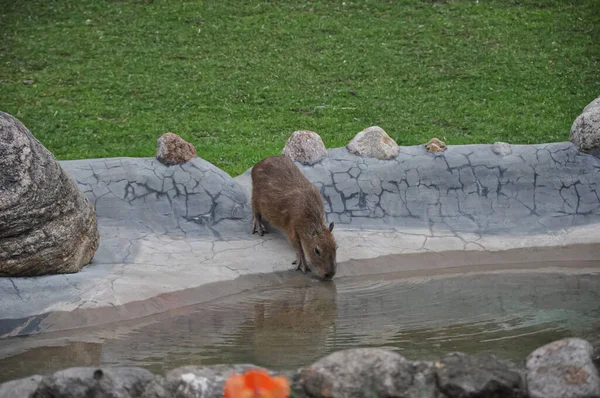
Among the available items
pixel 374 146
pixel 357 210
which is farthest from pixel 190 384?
pixel 374 146

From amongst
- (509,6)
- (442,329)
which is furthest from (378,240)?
(509,6)

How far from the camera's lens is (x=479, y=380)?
5.20 metres

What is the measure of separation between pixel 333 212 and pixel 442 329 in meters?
2.84

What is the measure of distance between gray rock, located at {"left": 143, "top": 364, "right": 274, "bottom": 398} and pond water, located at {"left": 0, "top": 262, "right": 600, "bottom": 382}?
1171mm

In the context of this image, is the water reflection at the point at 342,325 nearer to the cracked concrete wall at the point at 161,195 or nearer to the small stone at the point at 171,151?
the cracked concrete wall at the point at 161,195

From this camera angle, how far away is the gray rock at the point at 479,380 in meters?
5.18

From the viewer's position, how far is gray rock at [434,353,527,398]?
518cm

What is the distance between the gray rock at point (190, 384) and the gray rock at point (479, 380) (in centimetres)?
100

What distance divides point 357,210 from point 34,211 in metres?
3.59

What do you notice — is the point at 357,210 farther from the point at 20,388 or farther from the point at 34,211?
the point at 20,388

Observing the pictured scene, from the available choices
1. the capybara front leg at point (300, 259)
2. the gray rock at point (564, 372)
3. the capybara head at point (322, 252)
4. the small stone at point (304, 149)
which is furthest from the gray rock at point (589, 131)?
the gray rock at point (564, 372)

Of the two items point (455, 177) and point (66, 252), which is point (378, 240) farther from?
point (66, 252)

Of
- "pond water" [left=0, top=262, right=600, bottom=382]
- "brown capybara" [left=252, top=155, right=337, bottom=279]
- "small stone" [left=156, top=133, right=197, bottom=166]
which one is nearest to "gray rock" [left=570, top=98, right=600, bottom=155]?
"pond water" [left=0, top=262, right=600, bottom=382]

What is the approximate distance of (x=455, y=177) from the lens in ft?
33.9
